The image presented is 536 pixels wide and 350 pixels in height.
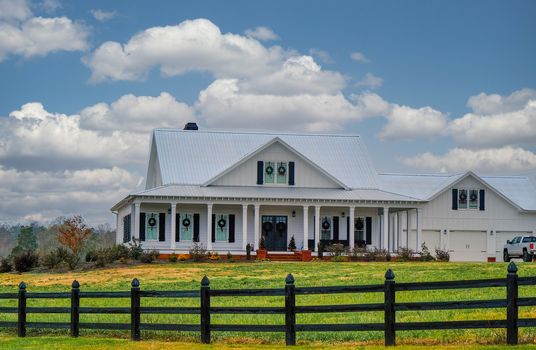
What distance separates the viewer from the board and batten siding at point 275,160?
55.4 m

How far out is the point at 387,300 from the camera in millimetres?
16766

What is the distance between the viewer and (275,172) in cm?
5584

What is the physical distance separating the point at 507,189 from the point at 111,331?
5002 cm

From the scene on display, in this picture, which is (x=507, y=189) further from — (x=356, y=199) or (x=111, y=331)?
(x=111, y=331)

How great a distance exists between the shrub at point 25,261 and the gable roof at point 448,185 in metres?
25.7

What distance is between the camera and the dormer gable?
55.3 metres

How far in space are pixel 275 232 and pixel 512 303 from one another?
40.4 metres

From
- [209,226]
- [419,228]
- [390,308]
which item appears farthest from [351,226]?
[390,308]

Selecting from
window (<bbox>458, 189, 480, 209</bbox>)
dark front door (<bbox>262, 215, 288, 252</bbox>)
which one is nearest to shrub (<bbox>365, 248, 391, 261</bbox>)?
dark front door (<bbox>262, 215, 288, 252</bbox>)

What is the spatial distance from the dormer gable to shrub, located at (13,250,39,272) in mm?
11504

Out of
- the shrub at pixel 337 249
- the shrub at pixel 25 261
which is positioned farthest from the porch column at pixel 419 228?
the shrub at pixel 25 261

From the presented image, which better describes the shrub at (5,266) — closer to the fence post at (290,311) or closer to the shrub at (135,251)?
the shrub at (135,251)

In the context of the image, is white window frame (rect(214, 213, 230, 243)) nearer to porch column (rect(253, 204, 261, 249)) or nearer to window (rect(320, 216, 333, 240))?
porch column (rect(253, 204, 261, 249))

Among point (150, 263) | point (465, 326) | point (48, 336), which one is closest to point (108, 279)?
point (150, 263)
